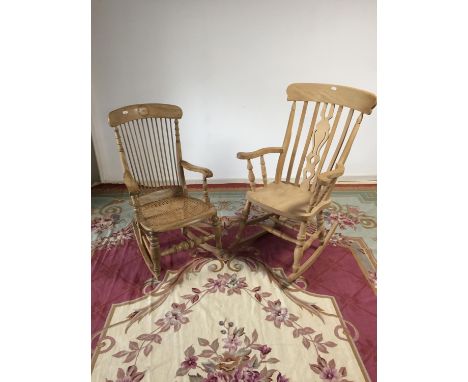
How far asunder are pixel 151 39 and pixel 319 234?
2.22 metres

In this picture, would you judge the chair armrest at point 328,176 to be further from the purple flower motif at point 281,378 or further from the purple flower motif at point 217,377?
the purple flower motif at point 217,377

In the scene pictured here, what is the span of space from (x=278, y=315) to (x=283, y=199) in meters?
0.72

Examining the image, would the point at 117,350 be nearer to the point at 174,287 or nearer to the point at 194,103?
the point at 174,287

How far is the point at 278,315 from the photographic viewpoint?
1.73 meters

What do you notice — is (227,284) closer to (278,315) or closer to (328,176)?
(278,315)

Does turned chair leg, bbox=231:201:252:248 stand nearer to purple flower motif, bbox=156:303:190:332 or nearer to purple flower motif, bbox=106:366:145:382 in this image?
purple flower motif, bbox=156:303:190:332

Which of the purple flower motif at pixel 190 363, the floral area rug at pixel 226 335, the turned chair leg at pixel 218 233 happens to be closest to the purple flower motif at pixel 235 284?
the floral area rug at pixel 226 335

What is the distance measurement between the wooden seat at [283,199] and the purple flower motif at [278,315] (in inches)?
21.1

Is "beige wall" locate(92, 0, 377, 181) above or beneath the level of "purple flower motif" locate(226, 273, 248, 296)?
above

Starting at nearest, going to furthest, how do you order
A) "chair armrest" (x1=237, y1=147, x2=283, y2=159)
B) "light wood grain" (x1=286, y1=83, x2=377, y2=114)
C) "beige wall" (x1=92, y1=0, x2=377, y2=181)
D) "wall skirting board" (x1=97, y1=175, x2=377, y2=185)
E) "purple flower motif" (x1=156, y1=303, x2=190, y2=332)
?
"purple flower motif" (x1=156, y1=303, x2=190, y2=332)
"light wood grain" (x1=286, y1=83, x2=377, y2=114)
"chair armrest" (x1=237, y1=147, x2=283, y2=159)
"beige wall" (x1=92, y1=0, x2=377, y2=181)
"wall skirting board" (x1=97, y1=175, x2=377, y2=185)

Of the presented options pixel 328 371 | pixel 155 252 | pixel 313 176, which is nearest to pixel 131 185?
pixel 155 252

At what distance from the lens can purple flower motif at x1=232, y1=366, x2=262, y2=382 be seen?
140 cm

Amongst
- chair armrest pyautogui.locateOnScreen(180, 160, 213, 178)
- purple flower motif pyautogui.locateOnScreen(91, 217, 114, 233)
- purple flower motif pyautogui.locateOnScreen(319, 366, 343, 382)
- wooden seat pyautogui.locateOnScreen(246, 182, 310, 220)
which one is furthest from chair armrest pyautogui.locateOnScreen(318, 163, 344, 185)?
purple flower motif pyautogui.locateOnScreen(91, 217, 114, 233)

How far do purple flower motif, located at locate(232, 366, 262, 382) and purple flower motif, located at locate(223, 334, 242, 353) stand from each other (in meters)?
0.11
